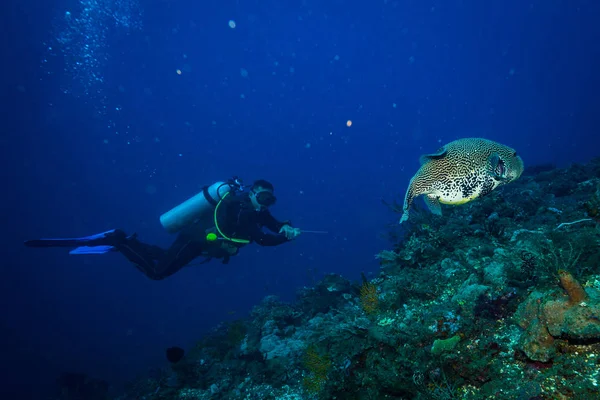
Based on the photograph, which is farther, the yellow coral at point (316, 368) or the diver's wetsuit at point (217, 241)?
the diver's wetsuit at point (217, 241)

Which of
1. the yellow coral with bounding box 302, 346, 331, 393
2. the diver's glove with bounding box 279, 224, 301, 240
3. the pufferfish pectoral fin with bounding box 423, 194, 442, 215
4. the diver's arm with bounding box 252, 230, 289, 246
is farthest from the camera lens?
the diver's arm with bounding box 252, 230, 289, 246

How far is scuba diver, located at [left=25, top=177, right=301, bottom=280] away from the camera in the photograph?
8.41 meters

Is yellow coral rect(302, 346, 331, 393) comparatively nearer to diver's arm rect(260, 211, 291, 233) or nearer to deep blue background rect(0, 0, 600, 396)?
diver's arm rect(260, 211, 291, 233)

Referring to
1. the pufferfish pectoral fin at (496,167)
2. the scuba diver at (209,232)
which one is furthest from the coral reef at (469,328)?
the scuba diver at (209,232)

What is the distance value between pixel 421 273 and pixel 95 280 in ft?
330

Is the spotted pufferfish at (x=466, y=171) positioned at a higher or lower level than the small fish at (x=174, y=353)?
higher

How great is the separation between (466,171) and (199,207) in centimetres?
876

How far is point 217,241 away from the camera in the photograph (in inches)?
342

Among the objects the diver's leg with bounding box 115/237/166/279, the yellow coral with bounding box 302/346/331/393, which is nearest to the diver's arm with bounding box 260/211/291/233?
the diver's leg with bounding box 115/237/166/279

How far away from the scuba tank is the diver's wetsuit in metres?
0.35

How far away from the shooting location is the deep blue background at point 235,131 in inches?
2110

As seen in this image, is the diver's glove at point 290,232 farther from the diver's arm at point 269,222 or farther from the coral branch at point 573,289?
the coral branch at point 573,289

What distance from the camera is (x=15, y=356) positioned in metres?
41.0

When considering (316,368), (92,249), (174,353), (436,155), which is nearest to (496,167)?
(436,155)
